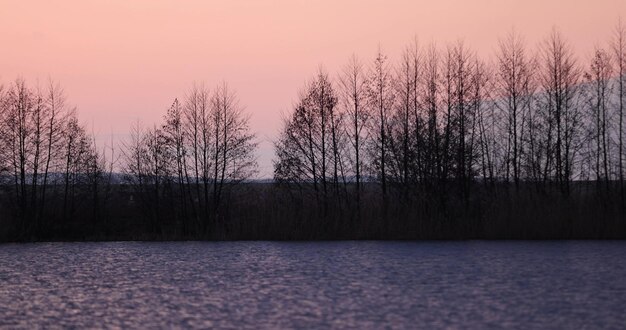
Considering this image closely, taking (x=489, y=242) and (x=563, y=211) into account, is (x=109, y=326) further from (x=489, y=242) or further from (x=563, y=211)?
(x=563, y=211)

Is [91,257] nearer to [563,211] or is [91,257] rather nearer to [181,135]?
[563,211]

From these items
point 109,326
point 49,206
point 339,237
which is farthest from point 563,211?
point 49,206

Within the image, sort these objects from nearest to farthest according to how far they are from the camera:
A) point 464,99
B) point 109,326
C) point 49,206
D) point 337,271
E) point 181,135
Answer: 1. point 109,326
2. point 337,271
3. point 464,99
4. point 181,135
5. point 49,206

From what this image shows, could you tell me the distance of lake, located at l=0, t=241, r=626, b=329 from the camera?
715 cm

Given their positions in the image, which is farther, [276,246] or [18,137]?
[18,137]

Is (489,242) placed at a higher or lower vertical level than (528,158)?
lower

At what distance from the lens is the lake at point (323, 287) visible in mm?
7152

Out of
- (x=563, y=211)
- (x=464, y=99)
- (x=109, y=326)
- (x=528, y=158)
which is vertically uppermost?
(x=464, y=99)

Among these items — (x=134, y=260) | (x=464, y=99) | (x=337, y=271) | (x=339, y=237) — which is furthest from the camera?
(x=464, y=99)

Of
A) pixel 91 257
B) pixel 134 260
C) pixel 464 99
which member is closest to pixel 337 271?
pixel 134 260

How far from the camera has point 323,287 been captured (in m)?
9.34

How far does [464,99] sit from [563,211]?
963 centimetres

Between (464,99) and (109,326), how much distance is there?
22.2m

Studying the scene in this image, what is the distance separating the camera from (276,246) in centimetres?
1605
